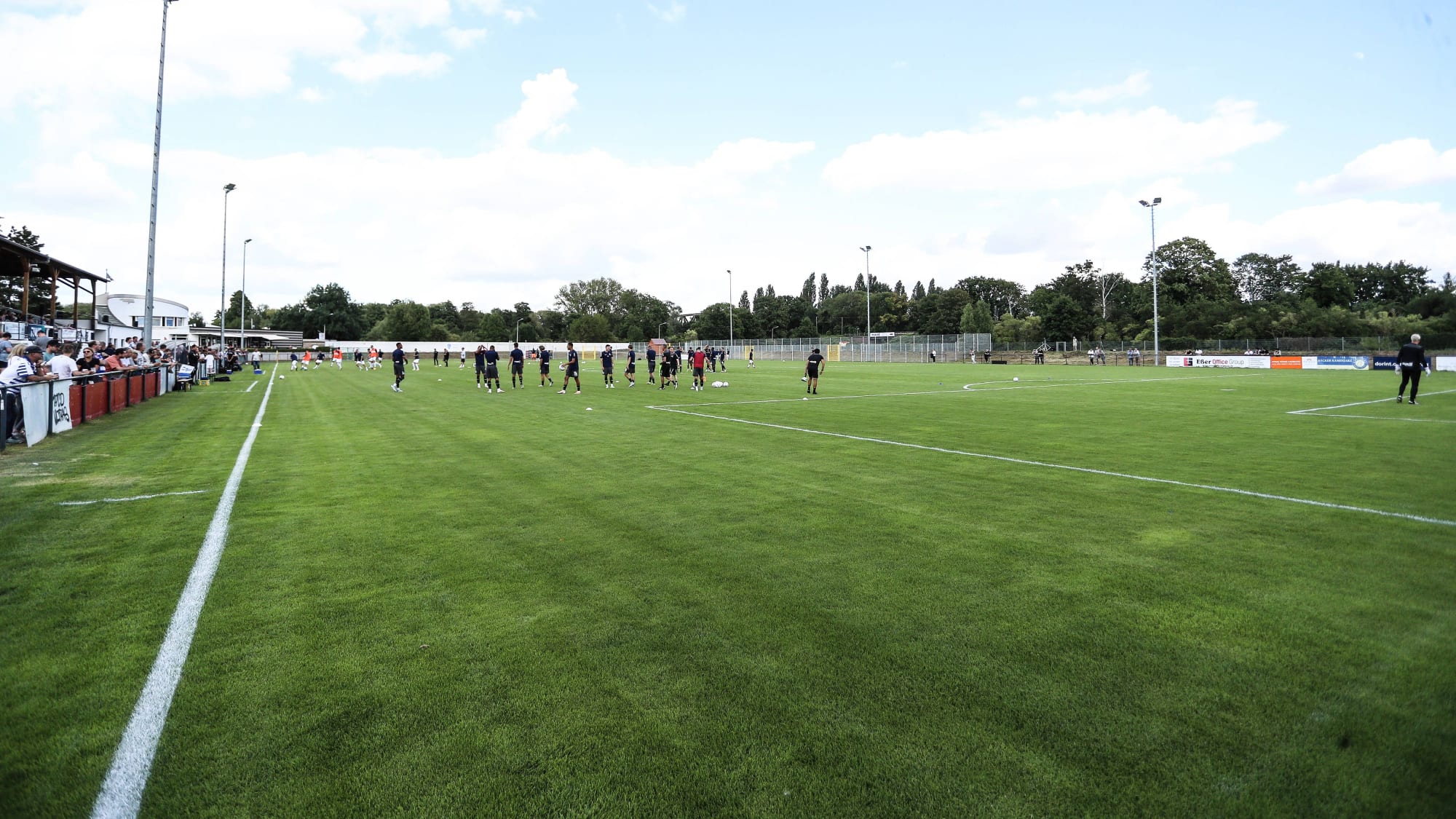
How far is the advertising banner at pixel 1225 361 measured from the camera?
54.9 m

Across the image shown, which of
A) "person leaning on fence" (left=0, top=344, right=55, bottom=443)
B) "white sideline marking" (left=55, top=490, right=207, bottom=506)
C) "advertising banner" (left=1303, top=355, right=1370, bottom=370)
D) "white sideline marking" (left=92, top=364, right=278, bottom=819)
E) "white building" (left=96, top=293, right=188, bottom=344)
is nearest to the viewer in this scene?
"white sideline marking" (left=92, top=364, right=278, bottom=819)

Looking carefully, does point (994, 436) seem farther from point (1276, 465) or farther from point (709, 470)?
point (709, 470)

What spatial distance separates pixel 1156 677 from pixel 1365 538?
414 cm

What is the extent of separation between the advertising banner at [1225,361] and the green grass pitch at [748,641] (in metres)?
53.8

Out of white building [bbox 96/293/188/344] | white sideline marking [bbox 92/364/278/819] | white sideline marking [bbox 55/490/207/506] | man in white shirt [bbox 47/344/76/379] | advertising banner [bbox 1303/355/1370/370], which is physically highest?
white building [bbox 96/293/188/344]

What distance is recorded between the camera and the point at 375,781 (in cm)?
288

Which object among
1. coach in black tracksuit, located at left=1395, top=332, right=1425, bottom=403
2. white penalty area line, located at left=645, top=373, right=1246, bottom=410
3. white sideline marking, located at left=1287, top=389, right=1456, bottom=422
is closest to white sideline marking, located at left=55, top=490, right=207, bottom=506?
white penalty area line, located at left=645, top=373, right=1246, bottom=410

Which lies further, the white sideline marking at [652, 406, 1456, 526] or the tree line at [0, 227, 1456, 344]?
the tree line at [0, 227, 1456, 344]

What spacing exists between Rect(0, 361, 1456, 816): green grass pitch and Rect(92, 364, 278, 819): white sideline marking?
0.06 m

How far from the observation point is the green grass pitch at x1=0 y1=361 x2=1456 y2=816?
2.88 metres

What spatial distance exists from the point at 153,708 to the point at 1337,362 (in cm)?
6525

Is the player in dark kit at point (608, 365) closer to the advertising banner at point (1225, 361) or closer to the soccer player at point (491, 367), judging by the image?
the soccer player at point (491, 367)

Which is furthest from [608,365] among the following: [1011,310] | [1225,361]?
[1011,310]

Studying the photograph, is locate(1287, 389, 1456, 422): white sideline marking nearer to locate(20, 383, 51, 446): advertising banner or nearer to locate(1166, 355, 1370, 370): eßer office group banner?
locate(20, 383, 51, 446): advertising banner
